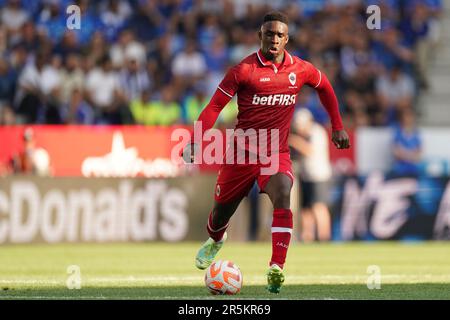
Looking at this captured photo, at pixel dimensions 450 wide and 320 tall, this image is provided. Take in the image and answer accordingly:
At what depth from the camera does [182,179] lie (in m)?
20.3

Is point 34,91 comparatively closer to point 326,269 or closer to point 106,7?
point 106,7

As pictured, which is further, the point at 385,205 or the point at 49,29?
the point at 49,29

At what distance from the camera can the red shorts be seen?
11.4 meters

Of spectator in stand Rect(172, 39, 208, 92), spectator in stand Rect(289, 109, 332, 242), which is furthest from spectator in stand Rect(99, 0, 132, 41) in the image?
spectator in stand Rect(289, 109, 332, 242)

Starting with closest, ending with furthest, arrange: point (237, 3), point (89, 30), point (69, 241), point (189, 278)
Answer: point (189, 278) < point (69, 241) < point (89, 30) < point (237, 3)

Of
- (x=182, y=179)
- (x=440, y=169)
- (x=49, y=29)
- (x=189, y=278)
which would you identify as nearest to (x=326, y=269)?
(x=189, y=278)

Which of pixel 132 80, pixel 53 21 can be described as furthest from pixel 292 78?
pixel 53 21

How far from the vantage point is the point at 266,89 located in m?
11.2

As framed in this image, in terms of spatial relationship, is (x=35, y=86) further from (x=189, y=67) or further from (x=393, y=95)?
(x=393, y=95)

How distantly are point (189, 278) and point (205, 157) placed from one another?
318 inches

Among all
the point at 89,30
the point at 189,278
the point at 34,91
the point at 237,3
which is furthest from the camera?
the point at 237,3

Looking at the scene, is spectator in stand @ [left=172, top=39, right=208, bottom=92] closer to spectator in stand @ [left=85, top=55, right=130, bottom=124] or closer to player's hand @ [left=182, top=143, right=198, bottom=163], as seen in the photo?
spectator in stand @ [left=85, top=55, right=130, bottom=124]

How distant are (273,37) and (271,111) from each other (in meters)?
0.75

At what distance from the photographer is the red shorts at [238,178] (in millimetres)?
11367
